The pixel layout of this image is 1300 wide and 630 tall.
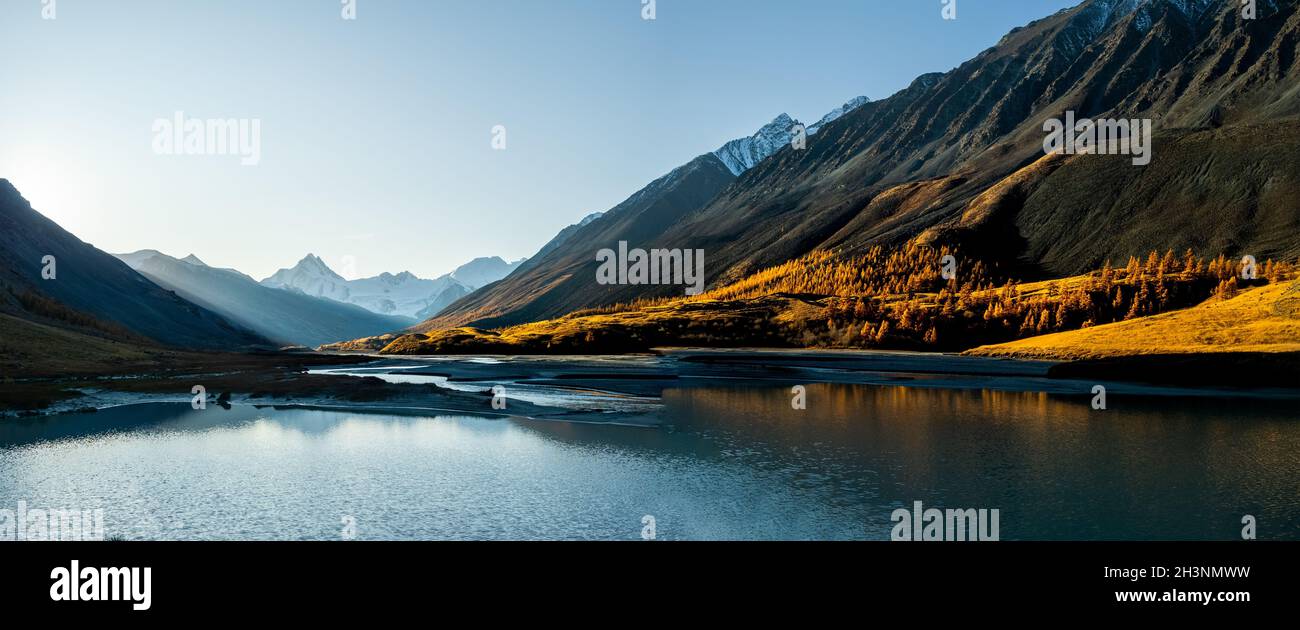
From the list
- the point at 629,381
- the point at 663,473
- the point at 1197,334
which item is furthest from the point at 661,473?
the point at 1197,334

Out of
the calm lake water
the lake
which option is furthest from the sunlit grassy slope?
the lake

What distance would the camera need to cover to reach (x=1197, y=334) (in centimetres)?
11650

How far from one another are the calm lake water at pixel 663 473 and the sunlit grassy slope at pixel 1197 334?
163ft

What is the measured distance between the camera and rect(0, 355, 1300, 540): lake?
30750mm

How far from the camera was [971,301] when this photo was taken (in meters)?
185

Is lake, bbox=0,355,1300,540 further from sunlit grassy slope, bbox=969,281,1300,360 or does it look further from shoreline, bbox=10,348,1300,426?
sunlit grassy slope, bbox=969,281,1300,360

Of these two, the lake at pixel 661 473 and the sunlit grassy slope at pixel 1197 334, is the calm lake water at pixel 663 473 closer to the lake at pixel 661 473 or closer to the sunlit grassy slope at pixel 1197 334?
the lake at pixel 661 473

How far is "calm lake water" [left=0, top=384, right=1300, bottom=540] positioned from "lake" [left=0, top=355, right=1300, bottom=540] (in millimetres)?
185

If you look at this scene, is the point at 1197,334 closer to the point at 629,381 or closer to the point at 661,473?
the point at 629,381
